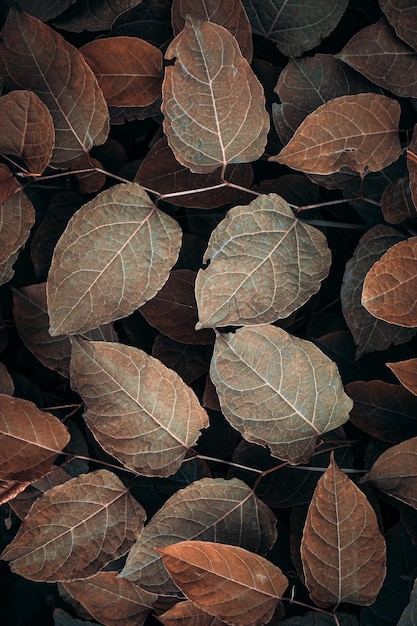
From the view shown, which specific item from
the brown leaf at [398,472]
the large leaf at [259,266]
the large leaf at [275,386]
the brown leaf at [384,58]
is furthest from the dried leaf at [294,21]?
the brown leaf at [398,472]

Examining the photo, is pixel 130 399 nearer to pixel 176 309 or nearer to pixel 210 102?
pixel 176 309

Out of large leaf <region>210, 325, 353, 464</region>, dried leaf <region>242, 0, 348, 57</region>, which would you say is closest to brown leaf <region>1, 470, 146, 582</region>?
large leaf <region>210, 325, 353, 464</region>

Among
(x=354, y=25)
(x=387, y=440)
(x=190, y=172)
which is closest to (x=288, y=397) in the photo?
(x=387, y=440)

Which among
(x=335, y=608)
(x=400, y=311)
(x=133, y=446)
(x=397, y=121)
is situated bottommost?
(x=335, y=608)

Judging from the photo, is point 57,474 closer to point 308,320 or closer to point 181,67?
point 308,320

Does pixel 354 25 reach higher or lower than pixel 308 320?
higher

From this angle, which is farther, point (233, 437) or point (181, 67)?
point (233, 437)

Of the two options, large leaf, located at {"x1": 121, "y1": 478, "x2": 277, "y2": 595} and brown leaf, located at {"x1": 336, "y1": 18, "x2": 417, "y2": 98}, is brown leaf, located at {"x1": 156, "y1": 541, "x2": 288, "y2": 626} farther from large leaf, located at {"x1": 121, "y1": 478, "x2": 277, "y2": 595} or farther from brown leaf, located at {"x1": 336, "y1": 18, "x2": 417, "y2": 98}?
brown leaf, located at {"x1": 336, "y1": 18, "x2": 417, "y2": 98}
